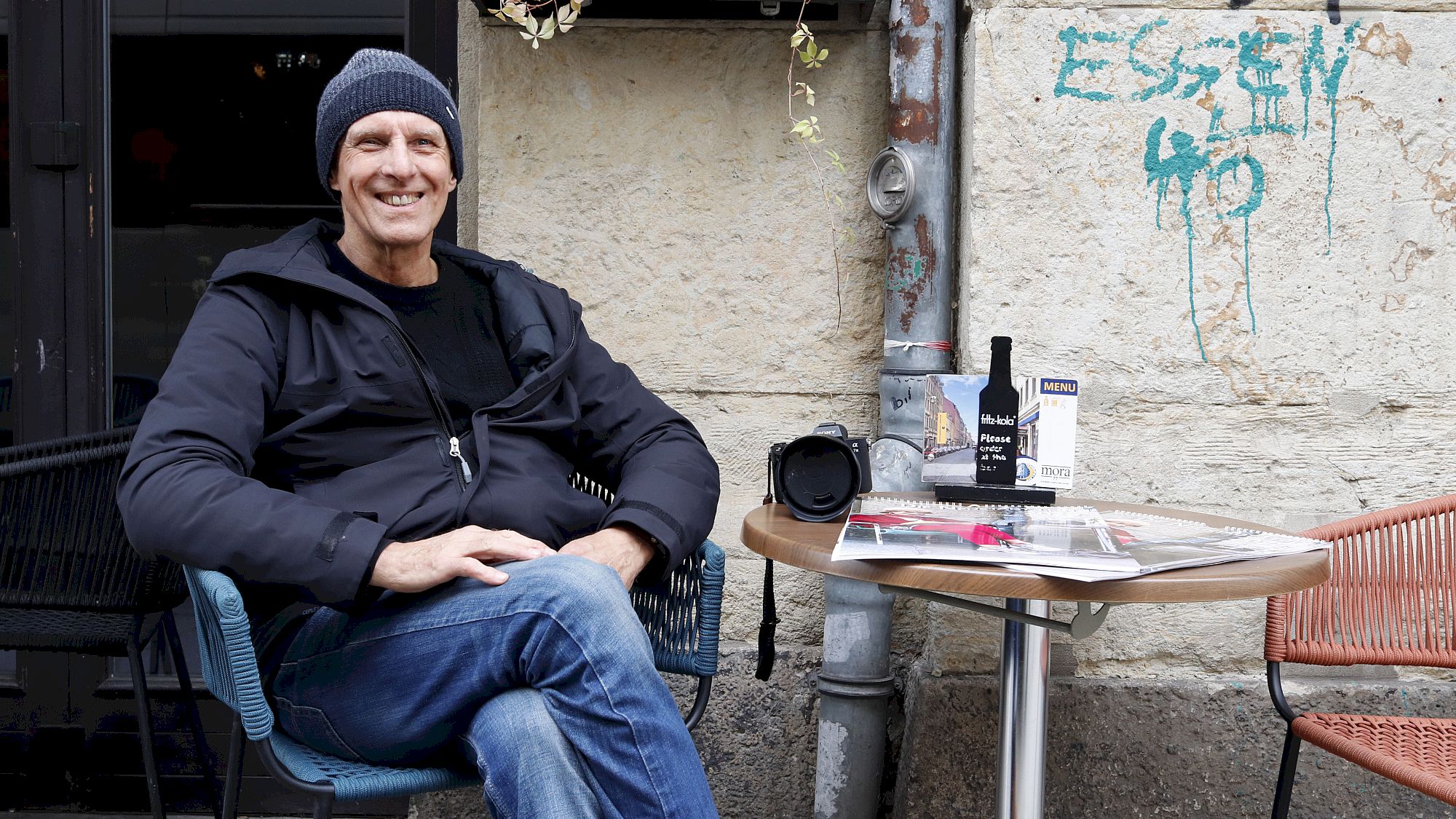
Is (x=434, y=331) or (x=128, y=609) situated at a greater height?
(x=434, y=331)

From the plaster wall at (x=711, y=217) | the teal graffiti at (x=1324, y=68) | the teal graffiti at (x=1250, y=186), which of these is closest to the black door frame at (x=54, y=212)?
the plaster wall at (x=711, y=217)

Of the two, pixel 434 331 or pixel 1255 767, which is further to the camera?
pixel 1255 767

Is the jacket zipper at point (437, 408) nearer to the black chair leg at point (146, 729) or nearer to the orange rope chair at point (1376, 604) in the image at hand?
the black chair leg at point (146, 729)

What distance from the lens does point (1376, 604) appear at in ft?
7.40

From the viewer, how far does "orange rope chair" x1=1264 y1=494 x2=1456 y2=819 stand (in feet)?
7.20

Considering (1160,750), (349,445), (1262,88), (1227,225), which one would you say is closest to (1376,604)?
(1160,750)

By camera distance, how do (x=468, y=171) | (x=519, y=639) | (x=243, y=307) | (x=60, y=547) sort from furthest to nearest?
(x=468, y=171) < (x=60, y=547) < (x=243, y=307) < (x=519, y=639)

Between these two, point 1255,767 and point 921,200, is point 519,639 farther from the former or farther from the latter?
point 1255,767

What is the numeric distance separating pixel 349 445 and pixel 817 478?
80 cm

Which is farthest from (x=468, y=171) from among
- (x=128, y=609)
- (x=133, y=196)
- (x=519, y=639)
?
(x=519, y=639)

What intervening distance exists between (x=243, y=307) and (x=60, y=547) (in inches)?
32.1

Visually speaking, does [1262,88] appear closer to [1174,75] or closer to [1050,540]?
[1174,75]

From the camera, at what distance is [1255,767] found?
8.68 ft

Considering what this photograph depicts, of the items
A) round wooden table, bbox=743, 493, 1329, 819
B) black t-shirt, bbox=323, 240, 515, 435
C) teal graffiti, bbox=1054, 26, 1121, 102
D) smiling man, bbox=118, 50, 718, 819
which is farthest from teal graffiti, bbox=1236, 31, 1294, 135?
black t-shirt, bbox=323, 240, 515, 435
